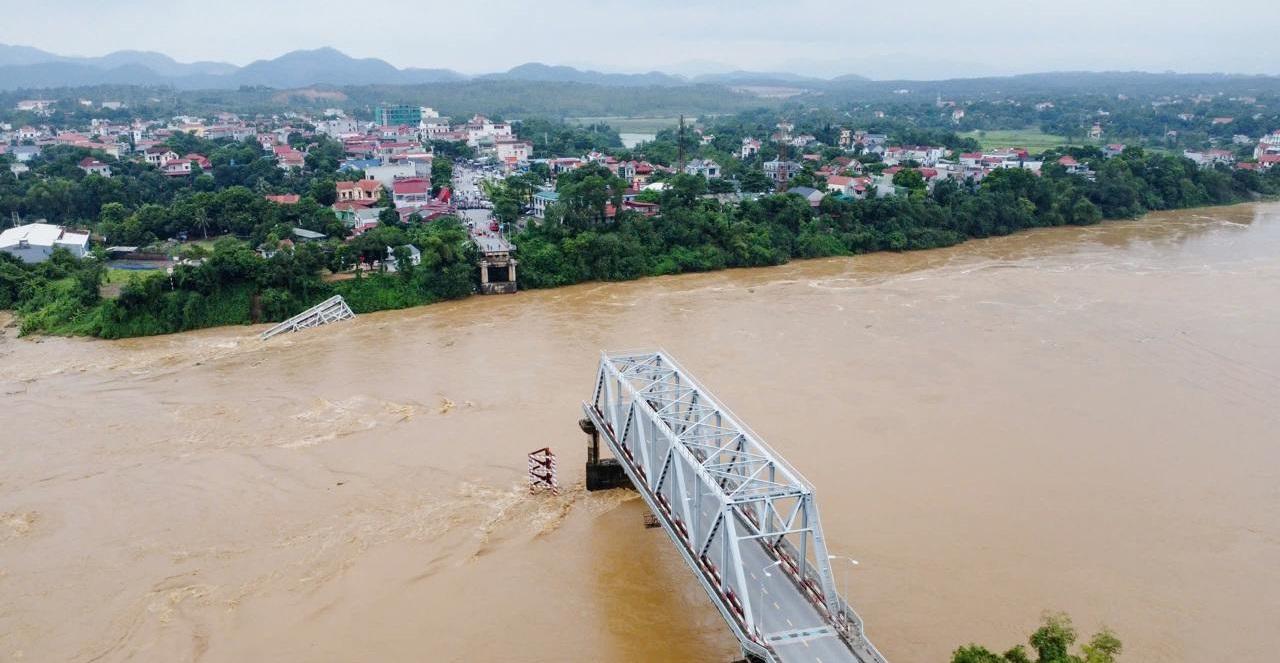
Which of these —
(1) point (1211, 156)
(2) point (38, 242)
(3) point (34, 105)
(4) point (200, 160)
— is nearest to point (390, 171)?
(4) point (200, 160)

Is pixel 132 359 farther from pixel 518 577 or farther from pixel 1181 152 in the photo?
pixel 1181 152

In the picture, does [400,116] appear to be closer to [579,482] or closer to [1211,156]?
[1211,156]

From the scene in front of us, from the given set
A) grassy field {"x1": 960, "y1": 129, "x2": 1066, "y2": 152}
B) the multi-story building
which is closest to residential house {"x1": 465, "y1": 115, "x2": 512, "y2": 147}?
the multi-story building

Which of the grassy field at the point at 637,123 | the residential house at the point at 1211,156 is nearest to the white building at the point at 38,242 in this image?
the residential house at the point at 1211,156

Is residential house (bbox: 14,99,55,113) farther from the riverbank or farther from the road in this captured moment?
the riverbank

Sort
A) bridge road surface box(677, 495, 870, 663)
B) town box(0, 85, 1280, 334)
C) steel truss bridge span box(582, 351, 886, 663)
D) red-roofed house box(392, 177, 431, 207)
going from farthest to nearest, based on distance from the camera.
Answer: red-roofed house box(392, 177, 431, 207), town box(0, 85, 1280, 334), steel truss bridge span box(582, 351, 886, 663), bridge road surface box(677, 495, 870, 663)

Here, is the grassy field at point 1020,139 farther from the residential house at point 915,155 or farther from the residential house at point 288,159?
the residential house at point 288,159
